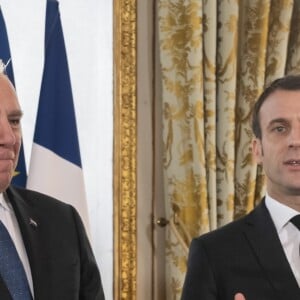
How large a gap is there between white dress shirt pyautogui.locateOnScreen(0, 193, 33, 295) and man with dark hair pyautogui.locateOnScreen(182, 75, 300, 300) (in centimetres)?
37

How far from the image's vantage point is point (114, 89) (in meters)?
2.45

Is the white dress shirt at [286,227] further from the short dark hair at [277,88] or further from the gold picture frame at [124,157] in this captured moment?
the gold picture frame at [124,157]

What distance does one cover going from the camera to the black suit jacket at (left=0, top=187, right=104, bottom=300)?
4.57 ft

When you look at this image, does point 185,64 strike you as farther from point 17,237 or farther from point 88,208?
point 17,237

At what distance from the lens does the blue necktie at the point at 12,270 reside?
1316 mm

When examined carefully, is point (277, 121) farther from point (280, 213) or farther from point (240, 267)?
point (240, 267)

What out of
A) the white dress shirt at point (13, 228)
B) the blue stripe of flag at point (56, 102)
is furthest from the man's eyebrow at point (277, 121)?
the blue stripe of flag at point (56, 102)

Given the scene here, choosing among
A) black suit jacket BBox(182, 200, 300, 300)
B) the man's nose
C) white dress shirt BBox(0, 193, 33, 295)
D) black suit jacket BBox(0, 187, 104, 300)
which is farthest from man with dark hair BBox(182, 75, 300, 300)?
the man's nose

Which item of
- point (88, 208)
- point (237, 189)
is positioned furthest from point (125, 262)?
point (237, 189)

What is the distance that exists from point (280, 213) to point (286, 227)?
4 centimetres

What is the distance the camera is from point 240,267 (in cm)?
144

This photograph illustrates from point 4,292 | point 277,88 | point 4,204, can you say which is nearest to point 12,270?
point 4,292

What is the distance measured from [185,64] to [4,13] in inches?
28.1

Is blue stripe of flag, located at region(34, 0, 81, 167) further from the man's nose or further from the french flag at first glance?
the man's nose
